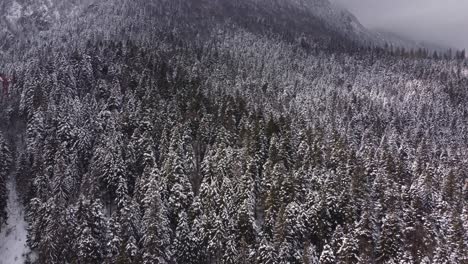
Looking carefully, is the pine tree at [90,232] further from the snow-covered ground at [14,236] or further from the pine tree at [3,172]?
the pine tree at [3,172]

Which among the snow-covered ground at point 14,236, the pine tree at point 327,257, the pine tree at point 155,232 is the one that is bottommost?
the snow-covered ground at point 14,236

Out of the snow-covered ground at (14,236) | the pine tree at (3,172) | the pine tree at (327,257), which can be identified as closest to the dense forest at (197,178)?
the pine tree at (327,257)

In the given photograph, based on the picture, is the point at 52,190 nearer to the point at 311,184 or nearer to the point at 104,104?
the point at 104,104

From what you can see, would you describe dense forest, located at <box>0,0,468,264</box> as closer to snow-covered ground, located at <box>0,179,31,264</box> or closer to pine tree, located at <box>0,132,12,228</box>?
pine tree, located at <box>0,132,12,228</box>

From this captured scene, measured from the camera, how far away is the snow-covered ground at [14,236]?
65894mm

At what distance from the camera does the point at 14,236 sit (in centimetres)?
6900

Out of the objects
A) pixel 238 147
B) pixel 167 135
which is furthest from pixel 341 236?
pixel 167 135

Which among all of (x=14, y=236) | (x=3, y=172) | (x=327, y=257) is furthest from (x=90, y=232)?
(x=327, y=257)

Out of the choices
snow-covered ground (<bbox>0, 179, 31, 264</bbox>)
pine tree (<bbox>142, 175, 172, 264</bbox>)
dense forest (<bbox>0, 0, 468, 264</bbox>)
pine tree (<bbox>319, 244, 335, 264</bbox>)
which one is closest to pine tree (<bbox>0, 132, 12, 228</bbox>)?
dense forest (<bbox>0, 0, 468, 264</bbox>)

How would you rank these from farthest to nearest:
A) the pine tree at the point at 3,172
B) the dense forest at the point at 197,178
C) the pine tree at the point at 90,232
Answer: the pine tree at the point at 3,172 < the dense forest at the point at 197,178 < the pine tree at the point at 90,232

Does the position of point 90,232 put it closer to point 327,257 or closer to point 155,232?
point 155,232

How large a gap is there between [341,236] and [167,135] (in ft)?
136

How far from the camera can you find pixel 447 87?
195750mm

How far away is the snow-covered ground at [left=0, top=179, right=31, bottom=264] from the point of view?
65894mm
